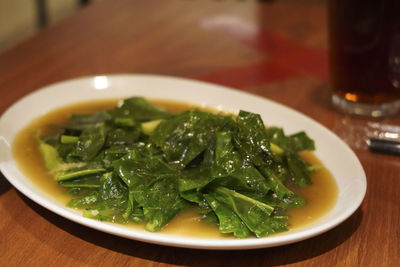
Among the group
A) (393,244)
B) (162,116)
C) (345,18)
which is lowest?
(393,244)

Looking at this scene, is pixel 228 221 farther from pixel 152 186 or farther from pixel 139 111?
pixel 139 111

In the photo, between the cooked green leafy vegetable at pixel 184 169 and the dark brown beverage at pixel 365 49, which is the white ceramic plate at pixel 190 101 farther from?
the dark brown beverage at pixel 365 49

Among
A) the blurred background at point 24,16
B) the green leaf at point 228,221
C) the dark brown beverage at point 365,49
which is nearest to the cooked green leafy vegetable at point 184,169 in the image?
the green leaf at point 228,221

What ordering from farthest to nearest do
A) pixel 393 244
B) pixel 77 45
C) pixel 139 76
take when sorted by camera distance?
pixel 77 45 < pixel 139 76 < pixel 393 244

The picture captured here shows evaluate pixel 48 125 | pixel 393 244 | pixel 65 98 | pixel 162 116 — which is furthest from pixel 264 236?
pixel 65 98

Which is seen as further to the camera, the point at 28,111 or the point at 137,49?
the point at 137,49

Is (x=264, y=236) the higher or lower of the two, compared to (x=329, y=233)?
higher

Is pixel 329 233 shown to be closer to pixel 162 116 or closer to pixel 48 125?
pixel 162 116

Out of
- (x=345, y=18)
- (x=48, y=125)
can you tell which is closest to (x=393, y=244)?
(x=345, y=18)

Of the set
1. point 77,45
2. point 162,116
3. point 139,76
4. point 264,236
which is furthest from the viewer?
point 77,45
